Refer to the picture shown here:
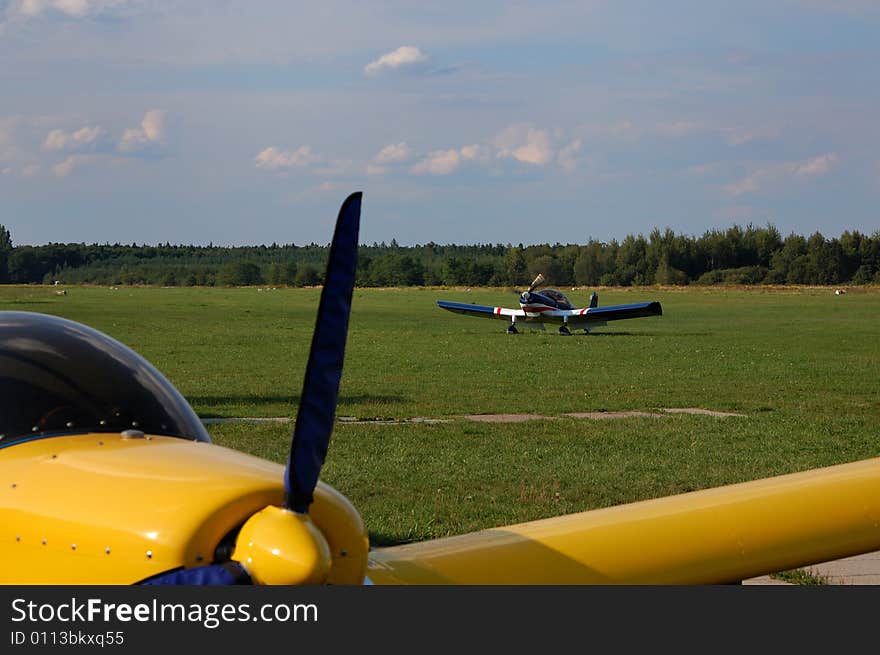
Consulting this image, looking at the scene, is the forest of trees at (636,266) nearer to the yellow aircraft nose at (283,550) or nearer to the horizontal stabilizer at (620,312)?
the horizontal stabilizer at (620,312)

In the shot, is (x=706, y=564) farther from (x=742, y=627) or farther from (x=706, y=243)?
(x=706, y=243)

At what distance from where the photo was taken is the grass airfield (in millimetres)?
10125

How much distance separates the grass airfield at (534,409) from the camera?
1012cm

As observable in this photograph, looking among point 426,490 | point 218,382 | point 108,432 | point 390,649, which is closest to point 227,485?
point 390,649

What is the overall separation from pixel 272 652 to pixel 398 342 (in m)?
31.7

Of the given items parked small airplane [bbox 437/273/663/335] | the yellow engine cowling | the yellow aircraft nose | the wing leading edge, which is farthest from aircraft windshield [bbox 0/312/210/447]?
the wing leading edge

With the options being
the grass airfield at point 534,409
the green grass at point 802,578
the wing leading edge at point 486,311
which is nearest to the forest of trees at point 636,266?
the wing leading edge at point 486,311

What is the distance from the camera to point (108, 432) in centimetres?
414

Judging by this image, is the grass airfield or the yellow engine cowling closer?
the yellow engine cowling

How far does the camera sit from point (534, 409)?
1706 cm

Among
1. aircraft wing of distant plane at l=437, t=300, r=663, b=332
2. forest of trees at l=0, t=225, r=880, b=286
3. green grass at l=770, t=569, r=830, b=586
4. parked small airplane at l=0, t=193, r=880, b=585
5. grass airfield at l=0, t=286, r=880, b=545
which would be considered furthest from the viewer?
forest of trees at l=0, t=225, r=880, b=286

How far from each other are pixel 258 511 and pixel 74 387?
137cm

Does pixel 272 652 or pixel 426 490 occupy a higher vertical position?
pixel 272 652

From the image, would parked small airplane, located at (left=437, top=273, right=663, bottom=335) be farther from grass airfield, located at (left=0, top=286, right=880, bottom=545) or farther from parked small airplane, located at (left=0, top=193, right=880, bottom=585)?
parked small airplane, located at (left=0, top=193, right=880, bottom=585)
